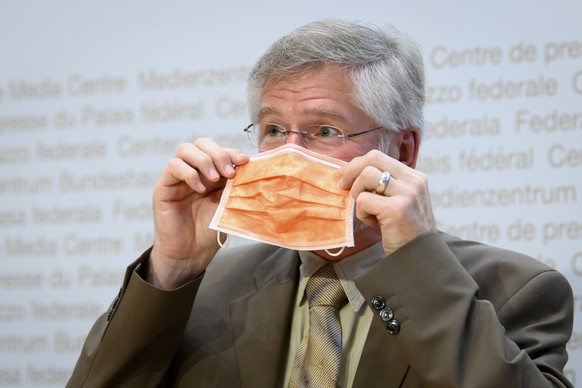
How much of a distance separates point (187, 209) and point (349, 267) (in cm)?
49

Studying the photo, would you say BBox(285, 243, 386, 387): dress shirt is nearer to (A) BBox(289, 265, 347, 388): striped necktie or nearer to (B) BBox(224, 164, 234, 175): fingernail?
(A) BBox(289, 265, 347, 388): striped necktie

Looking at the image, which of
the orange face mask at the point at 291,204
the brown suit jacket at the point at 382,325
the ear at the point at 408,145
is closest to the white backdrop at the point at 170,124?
the ear at the point at 408,145

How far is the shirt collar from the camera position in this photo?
8.14 ft

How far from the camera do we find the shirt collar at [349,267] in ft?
8.14

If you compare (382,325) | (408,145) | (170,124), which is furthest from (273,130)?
(170,124)

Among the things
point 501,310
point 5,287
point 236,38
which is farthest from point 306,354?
point 5,287

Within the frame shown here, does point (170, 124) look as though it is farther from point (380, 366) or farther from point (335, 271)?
point (380, 366)

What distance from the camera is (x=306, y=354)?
95.0 inches

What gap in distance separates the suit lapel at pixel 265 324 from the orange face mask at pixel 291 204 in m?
0.31

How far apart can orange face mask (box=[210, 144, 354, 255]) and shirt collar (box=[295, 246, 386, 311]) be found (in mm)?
235

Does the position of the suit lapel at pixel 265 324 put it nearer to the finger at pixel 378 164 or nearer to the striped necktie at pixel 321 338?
the striped necktie at pixel 321 338

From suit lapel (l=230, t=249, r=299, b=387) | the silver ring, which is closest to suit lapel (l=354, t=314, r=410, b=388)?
suit lapel (l=230, t=249, r=299, b=387)

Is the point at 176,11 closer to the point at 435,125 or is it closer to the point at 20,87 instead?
the point at 20,87

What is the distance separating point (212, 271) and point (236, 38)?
52.2 inches
